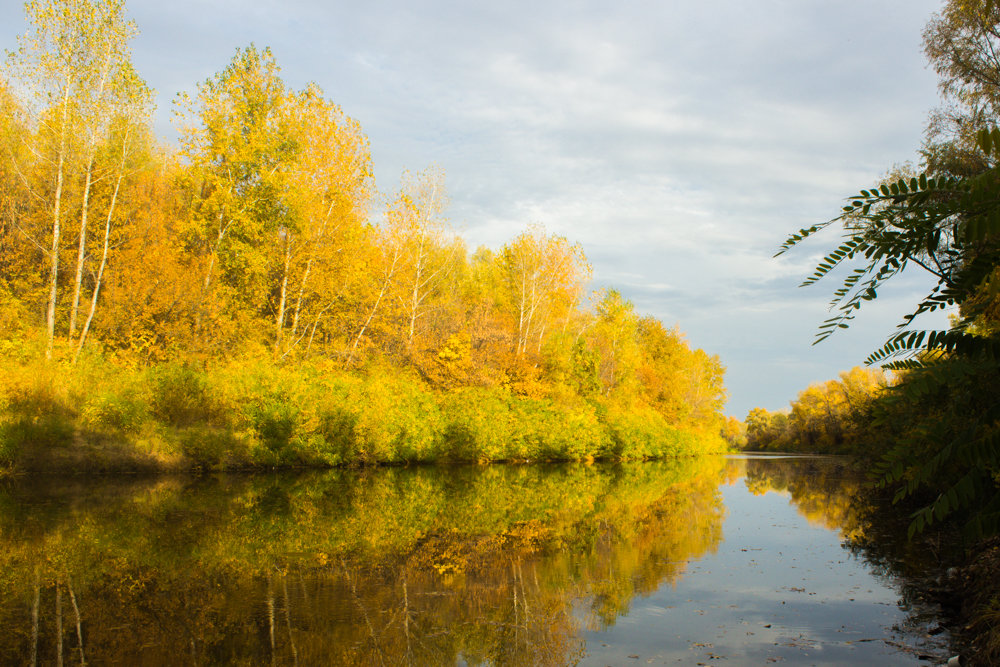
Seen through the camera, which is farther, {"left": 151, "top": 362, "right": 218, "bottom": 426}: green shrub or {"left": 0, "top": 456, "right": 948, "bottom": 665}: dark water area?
{"left": 151, "top": 362, "right": 218, "bottom": 426}: green shrub

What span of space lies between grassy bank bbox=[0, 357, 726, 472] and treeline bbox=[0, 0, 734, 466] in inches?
3.0

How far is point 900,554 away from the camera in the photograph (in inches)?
421

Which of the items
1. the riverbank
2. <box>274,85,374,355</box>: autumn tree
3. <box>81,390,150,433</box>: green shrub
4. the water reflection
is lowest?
the water reflection

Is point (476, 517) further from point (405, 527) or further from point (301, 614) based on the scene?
point (301, 614)

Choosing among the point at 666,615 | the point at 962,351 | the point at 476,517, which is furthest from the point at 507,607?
the point at 476,517

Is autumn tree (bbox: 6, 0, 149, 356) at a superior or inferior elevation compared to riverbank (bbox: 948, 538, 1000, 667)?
superior

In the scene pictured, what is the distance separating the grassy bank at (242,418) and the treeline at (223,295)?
0.25ft

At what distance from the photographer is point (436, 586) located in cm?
805

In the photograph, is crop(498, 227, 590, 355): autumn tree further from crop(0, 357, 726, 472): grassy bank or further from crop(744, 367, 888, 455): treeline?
crop(744, 367, 888, 455): treeline

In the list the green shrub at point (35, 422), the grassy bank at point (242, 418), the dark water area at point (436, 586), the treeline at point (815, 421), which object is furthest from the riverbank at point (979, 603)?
the treeline at point (815, 421)

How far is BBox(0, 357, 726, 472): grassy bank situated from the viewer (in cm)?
1981

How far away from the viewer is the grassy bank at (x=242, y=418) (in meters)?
19.8

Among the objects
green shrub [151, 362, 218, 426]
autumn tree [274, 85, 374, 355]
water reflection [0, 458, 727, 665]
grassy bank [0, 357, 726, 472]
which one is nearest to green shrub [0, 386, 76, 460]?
grassy bank [0, 357, 726, 472]

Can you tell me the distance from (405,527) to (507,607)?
5.86 m
